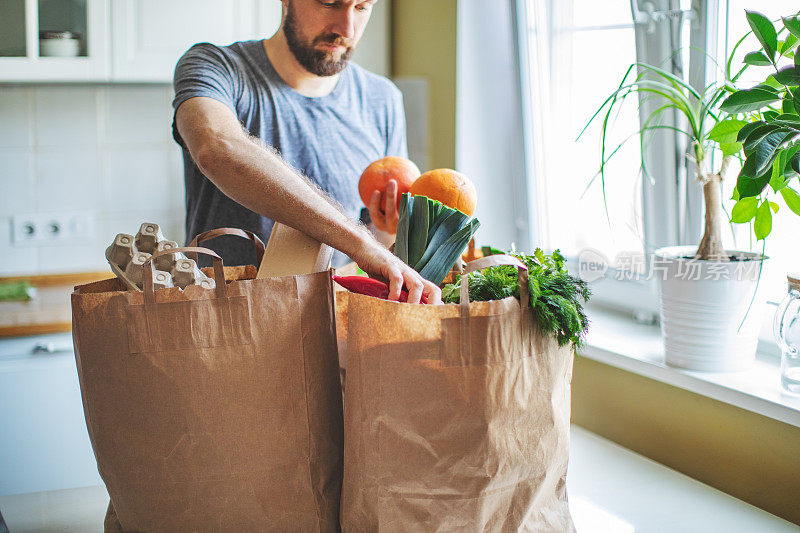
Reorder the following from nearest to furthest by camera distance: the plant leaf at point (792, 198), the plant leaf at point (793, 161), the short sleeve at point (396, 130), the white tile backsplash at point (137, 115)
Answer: the plant leaf at point (793, 161) < the plant leaf at point (792, 198) < the short sleeve at point (396, 130) < the white tile backsplash at point (137, 115)

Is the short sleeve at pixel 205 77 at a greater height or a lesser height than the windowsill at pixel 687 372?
greater

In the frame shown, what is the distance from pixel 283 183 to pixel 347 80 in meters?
0.63

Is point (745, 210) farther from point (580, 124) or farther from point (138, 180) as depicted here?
point (138, 180)

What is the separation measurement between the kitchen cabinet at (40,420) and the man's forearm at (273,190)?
3.40 ft

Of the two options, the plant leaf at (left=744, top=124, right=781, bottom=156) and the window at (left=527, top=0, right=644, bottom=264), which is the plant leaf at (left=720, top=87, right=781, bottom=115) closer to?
the plant leaf at (left=744, top=124, right=781, bottom=156)

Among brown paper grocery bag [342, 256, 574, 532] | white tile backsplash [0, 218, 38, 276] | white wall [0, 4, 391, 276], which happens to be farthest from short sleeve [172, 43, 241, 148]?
white tile backsplash [0, 218, 38, 276]

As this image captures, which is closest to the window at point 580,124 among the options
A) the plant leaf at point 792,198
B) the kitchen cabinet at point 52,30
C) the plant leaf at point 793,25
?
the plant leaf at point 792,198

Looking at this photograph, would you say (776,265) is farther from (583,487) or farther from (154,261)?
(154,261)

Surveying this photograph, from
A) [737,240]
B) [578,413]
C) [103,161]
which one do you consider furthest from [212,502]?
[103,161]

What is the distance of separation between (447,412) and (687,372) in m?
0.66

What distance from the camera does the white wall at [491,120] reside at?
6.66 feet

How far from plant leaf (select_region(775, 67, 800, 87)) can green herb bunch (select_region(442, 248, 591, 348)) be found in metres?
0.32

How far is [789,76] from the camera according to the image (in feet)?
2.75

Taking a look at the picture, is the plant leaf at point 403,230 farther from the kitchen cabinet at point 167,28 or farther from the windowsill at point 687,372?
the kitchen cabinet at point 167,28
